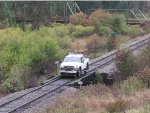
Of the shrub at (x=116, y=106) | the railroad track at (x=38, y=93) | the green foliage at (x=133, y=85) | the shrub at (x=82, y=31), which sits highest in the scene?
the shrub at (x=116, y=106)

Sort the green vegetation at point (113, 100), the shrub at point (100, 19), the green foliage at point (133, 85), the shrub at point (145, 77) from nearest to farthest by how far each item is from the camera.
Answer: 1. the green vegetation at point (113, 100)
2. the green foliage at point (133, 85)
3. the shrub at point (145, 77)
4. the shrub at point (100, 19)

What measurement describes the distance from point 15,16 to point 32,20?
8.33 m

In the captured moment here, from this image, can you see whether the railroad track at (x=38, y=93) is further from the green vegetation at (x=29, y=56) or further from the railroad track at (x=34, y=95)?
the green vegetation at (x=29, y=56)

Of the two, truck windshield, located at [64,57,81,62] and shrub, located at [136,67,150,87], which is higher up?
shrub, located at [136,67,150,87]

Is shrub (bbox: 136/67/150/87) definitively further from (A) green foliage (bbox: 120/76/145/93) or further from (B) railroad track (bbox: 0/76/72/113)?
(B) railroad track (bbox: 0/76/72/113)

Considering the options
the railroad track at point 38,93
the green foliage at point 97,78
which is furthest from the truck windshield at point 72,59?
the green foliage at point 97,78

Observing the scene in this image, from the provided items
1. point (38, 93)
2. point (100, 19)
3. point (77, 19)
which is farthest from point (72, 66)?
point (77, 19)

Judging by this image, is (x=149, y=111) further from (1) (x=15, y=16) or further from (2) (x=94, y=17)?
(1) (x=15, y=16)

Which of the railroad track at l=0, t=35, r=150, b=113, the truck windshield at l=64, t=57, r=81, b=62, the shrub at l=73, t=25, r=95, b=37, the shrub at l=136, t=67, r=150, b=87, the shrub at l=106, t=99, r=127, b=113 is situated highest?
the shrub at l=106, t=99, r=127, b=113

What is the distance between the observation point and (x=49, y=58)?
40719 millimetres

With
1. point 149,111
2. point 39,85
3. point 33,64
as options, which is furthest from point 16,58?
point 149,111

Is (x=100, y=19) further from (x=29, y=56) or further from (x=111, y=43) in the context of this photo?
(x=29, y=56)

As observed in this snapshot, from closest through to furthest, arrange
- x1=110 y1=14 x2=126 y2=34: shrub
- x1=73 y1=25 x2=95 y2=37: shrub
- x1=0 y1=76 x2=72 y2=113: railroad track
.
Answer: x1=0 y1=76 x2=72 y2=113: railroad track, x1=73 y1=25 x2=95 y2=37: shrub, x1=110 y1=14 x2=126 y2=34: shrub

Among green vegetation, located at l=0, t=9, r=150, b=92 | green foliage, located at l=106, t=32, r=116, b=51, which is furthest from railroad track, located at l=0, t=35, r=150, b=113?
green foliage, located at l=106, t=32, r=116, b=51
